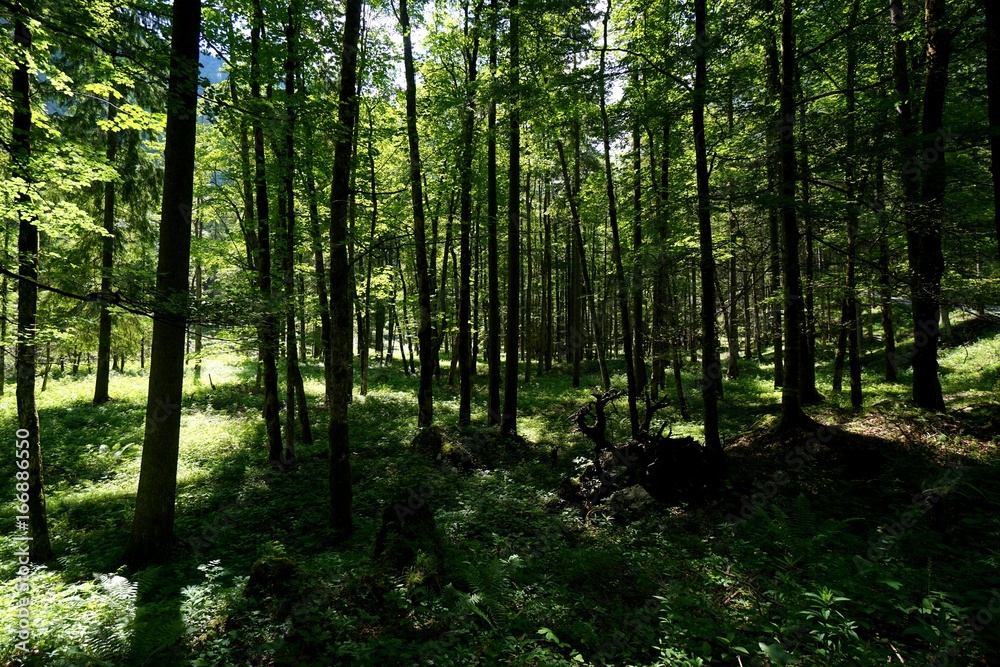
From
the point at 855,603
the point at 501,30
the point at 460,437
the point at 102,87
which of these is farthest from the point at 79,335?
the point at 855,603

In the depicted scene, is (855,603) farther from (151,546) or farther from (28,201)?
(28,201)

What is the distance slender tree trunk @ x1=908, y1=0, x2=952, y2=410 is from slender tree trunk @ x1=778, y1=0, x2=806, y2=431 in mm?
1886

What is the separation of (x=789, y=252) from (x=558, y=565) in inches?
317

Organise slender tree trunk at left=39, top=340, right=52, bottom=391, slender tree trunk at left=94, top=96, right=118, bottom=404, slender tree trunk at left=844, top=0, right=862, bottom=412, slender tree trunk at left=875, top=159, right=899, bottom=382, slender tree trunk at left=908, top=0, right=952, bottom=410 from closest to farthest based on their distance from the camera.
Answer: slender tree trunk at left=908, top=0, right=952, bottom=410
slender tree trunk at left=844, top=0, right=862, bottom=412
slender tree trunk at left=875, top=159, right=899, bottom=382
slender tree trunk at left=39, top=340, right=52, bottom=391
slender tree trunk at left=94, top=96, right=118, bottom=404

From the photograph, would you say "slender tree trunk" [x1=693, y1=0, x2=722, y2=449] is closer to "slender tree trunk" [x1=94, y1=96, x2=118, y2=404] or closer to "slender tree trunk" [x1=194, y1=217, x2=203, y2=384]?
"slender tree trunk" [x1=194, y1=217, x2=203, y2=384]

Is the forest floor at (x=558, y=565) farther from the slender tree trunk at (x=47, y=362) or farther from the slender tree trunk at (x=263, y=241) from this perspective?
the slender tree trunk at (x=47, y=362)

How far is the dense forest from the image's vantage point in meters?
4.54

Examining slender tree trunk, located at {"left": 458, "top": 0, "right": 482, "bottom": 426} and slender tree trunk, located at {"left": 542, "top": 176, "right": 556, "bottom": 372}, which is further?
slender tree trunk, located at {"left": 542, "top": 176, "right": 556, "bottom": 372}

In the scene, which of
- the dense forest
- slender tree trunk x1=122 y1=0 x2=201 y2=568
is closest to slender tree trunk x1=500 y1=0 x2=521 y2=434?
the dense forest

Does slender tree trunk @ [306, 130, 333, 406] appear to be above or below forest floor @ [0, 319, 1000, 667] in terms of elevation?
above

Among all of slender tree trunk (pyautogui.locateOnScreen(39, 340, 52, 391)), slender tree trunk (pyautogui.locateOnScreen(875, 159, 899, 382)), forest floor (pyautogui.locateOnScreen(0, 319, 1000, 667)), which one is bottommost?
forest floor (pyautogui.locateOnScreen(0, 319, 1000, 667))

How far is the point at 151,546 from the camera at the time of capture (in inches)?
254

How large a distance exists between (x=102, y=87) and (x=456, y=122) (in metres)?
11.6

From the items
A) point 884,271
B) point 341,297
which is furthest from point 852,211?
point 341,297
